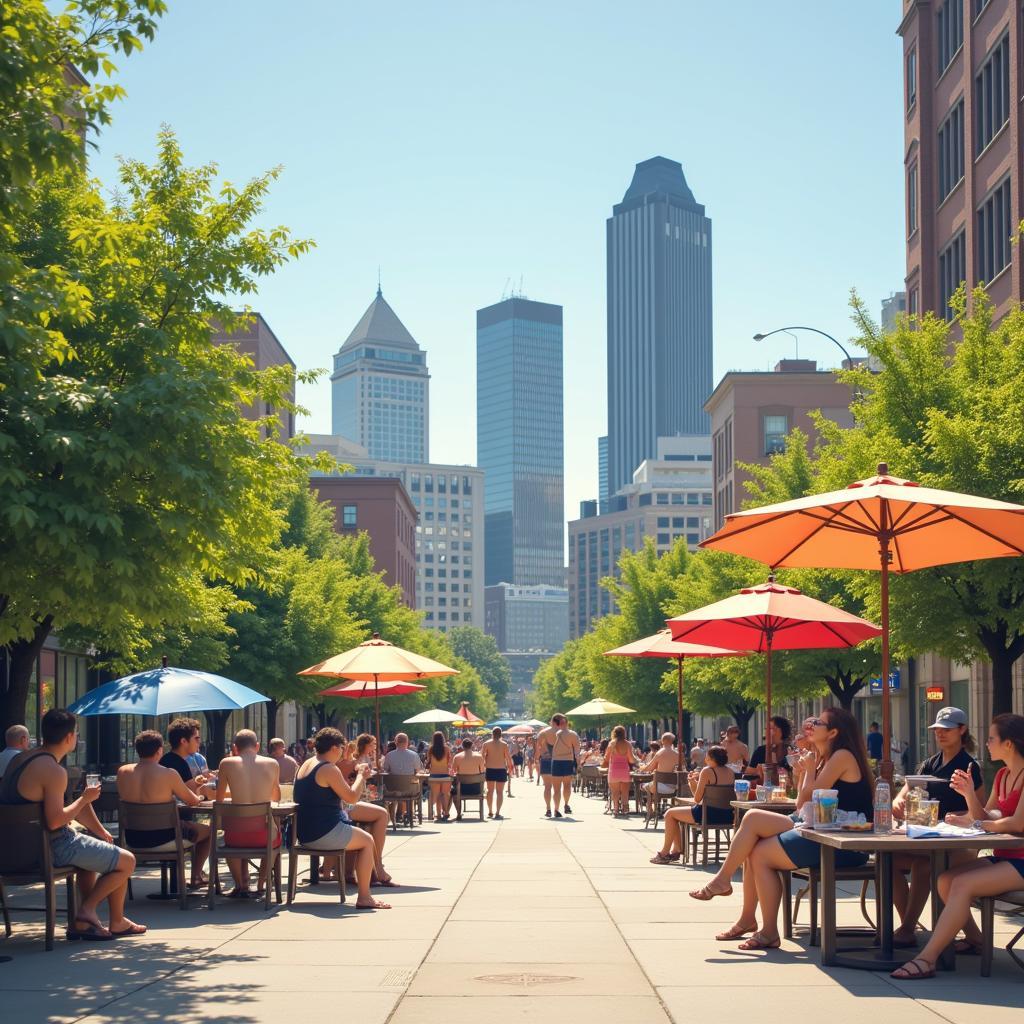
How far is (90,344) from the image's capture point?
16.5m

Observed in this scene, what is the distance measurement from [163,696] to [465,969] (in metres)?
7.40

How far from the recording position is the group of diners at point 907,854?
9.96 m

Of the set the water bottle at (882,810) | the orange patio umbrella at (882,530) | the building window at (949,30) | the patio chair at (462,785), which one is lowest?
the patio chair at (462,785)

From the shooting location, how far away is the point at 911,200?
5072 centimetres

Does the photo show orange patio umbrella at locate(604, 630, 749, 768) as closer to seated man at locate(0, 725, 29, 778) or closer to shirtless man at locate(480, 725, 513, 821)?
shirtless man at locate(480, 725, 513, 821)

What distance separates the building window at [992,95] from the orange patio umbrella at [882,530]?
28635 millimetres

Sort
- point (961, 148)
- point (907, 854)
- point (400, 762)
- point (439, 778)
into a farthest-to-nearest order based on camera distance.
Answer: point (961, 148) < point (439, 778) < point (400, 762) < point (907, 854)

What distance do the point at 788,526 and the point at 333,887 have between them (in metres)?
6.41

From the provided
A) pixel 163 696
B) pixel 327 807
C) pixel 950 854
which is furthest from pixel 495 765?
pixel 950 854

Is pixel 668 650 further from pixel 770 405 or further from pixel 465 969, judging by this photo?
pixel 770 405

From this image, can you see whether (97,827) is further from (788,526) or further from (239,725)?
(239,725)

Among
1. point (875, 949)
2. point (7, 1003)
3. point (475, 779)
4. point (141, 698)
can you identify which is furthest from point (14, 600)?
point (475, 779)

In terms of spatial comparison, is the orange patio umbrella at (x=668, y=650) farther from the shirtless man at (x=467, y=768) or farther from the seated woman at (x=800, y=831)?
the seated woman at (x=800, y=831)

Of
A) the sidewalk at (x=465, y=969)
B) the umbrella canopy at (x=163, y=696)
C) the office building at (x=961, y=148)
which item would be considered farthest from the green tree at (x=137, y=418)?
the office building at (x=961, y=148)
